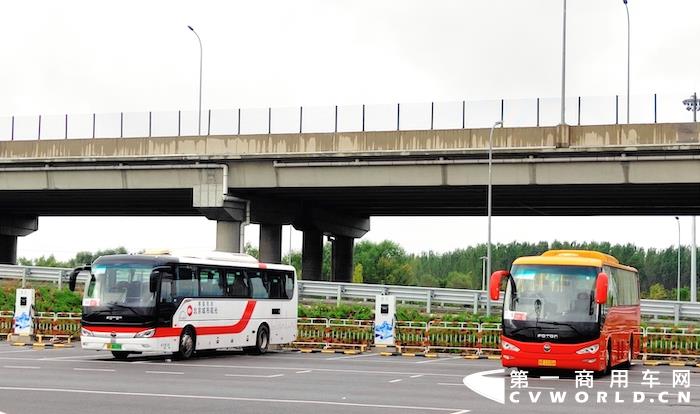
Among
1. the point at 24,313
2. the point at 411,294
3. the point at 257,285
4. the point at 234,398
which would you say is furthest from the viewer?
the point at 411,294

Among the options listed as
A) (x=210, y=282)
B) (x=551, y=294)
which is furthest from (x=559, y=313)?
(x=210, y=282)

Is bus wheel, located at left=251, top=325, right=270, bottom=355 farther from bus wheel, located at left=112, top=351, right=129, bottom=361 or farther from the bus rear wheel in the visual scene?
bus wheel, located at left=112, top=351, right=129, bottom=361

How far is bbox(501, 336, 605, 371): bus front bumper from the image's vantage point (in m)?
23.9

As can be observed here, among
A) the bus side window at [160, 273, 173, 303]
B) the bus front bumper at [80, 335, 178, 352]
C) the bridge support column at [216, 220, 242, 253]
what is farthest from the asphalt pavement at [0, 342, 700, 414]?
the bridge support column at [216, 220, 242, 253]

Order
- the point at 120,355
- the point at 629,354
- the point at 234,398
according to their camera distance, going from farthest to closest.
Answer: the point at 629,354
the point at 120,355
the point at 234,398

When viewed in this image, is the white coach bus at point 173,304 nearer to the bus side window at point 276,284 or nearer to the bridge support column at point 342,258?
the bus side window at point 276,284

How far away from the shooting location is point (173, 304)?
2777 cm

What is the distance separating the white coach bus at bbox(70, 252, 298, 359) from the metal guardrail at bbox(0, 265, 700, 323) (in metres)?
16.4

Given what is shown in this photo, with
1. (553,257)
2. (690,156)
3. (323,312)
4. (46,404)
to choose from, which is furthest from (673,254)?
(46,404)

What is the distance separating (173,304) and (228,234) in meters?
25.5

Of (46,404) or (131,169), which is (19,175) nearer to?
(131,169)

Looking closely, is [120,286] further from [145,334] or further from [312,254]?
[312,254]

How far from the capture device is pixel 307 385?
20609 mm

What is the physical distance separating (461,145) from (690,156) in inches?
367
